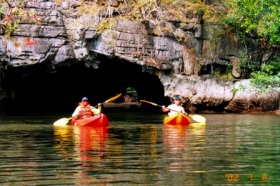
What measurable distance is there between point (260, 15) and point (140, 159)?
18.3 m

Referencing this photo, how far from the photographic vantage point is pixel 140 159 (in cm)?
970

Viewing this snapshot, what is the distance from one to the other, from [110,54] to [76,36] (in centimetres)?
164

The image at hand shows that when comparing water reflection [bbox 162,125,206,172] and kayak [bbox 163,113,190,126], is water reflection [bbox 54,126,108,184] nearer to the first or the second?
water reflection [bbox 162,125,206,172]

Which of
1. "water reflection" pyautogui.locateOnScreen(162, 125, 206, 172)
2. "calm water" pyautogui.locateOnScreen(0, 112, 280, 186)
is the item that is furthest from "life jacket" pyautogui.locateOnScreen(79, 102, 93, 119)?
"water reflection" pyautogui.locateOnScreen(162, 125, 206, 172)

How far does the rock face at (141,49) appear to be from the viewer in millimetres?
25516

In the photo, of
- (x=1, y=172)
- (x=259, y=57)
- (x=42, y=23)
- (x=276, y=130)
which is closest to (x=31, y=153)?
(x=1, y=172)

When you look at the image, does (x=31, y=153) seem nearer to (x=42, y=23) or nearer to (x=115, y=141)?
(x=115, y=141)

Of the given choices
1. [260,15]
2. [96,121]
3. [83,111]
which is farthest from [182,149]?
[260,15]

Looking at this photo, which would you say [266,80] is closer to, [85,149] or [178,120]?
[178,120]

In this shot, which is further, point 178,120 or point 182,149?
point 178,120

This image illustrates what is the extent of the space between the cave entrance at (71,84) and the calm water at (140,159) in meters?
13.6

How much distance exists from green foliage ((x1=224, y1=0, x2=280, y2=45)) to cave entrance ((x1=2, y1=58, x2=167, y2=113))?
16.8 ft

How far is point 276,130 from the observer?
16484 mm

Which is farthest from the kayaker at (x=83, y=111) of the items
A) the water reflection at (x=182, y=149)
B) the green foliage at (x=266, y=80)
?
the green foliage at (x=266, y=80)
